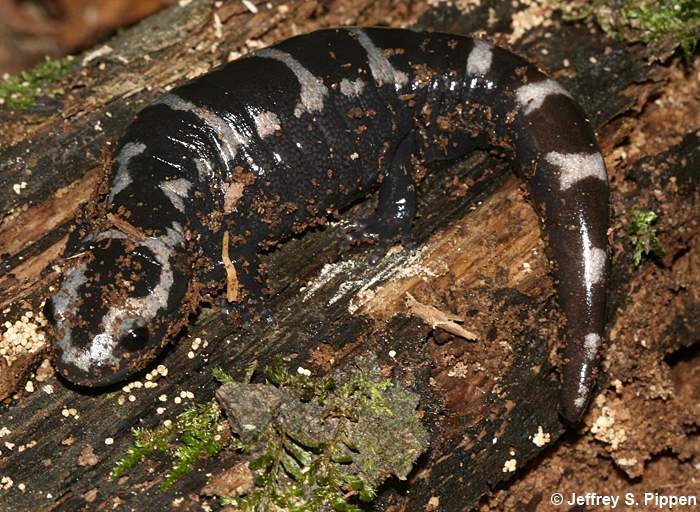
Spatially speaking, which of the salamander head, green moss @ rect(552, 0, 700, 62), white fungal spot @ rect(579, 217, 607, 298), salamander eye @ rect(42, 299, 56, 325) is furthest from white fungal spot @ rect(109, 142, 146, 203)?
green moss @ rect(552, 0, 700, 62)

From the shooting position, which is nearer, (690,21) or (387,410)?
(387,410)

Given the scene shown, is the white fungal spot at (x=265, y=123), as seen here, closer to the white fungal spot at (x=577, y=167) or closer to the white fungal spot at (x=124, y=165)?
the white fungal spot at (x=124, y=165)

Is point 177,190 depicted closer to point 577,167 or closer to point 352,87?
point 352,87

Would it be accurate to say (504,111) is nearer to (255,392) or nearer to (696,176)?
(696,176)

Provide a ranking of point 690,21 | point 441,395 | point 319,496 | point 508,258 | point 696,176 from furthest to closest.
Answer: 1. point 690,21
2. point 696,176
3. point 508,258
4. point 441,395
5. point 319,496

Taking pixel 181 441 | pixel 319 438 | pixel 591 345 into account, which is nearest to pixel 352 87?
pixel 591 345

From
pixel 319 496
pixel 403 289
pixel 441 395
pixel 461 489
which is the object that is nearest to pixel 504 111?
pixel 403 289

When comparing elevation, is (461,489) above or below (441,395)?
below

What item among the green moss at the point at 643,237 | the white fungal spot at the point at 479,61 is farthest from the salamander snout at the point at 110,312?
the green moss at the point at 643,237
